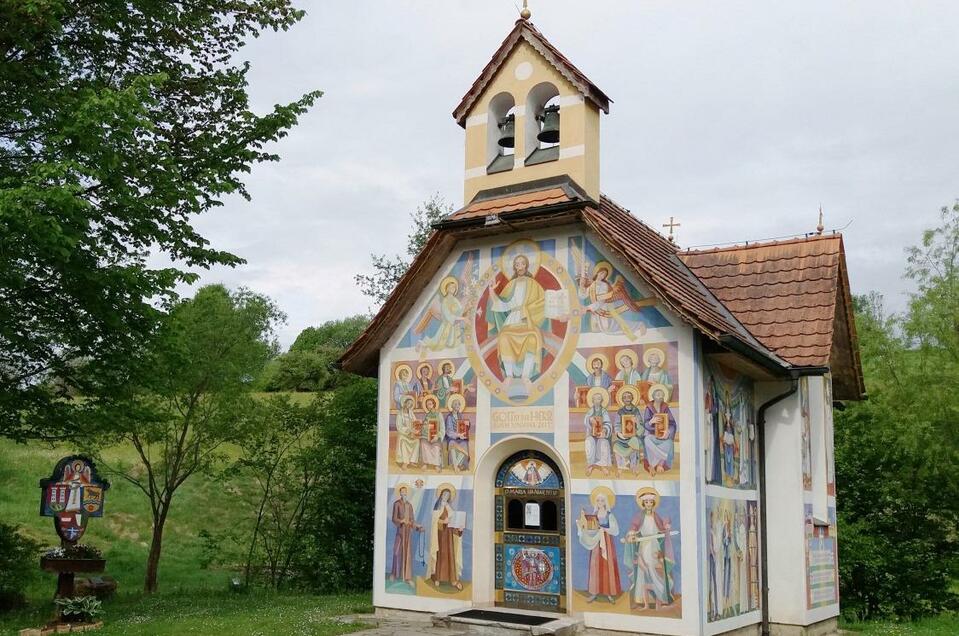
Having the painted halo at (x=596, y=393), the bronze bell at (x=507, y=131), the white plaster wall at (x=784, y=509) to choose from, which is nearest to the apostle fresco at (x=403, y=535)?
the painted halo at (x=596, y=393)

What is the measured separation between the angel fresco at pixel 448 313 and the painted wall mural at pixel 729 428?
3.81 metres

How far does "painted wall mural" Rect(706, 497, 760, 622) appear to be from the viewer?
11867mm

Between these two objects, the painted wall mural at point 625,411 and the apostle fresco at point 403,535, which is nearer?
the painted wall mural at point 625,411

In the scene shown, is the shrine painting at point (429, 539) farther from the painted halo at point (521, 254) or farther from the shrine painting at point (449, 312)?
the painted halo at point (521, 254)

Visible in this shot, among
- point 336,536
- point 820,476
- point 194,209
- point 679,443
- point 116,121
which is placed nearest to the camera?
point 116,121

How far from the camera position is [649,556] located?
11.7m

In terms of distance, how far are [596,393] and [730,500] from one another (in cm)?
245

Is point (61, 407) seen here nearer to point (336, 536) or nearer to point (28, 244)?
point (28, 244)

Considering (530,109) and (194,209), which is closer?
(194,209)

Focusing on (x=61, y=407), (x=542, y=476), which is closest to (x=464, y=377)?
(x=542, y=476)

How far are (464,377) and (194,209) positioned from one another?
4.61 m

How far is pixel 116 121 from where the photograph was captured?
36.2 feet

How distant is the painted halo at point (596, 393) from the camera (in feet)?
40.7

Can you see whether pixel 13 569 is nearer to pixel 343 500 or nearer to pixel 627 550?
pixel 343 500
